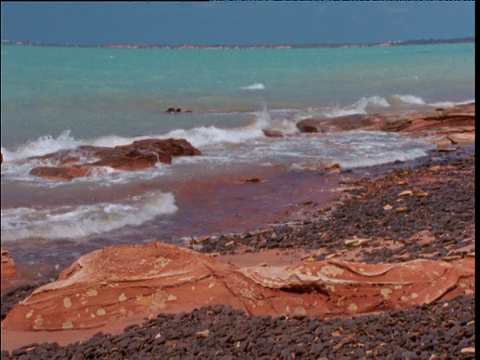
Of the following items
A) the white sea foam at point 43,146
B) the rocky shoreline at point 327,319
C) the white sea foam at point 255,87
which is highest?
the white sea foam at point 255,87

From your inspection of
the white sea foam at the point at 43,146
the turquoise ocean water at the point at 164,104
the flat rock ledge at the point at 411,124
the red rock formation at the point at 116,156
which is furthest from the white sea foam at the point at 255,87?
the white sea foam at the point at 43,146

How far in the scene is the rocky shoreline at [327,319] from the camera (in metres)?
2.80

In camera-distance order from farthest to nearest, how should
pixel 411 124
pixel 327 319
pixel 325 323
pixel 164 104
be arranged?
pixel 411 124 < pixel 164 104 < pixel 327 319 < pixel 325 323

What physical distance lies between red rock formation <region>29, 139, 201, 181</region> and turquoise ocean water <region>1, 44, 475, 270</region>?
0.16 feet

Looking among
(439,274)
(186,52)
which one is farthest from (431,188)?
(186,52)

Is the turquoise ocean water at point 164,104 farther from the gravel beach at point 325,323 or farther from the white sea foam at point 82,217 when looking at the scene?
the gravel beach at point 325,323

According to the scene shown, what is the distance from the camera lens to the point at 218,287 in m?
3.40

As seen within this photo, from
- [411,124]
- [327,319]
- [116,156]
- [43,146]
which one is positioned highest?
[43,146]

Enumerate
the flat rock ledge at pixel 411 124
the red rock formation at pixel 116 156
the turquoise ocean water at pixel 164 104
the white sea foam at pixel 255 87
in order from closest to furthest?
the turquoise ocean water at pixel 164 104
the red rock formation at pixel 116 156
the white sea foam at pixel 255 87
the flat rock ledge at pixel 411 124

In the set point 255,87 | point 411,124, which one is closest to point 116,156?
point 255,87

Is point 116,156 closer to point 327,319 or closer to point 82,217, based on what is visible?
point 82,217

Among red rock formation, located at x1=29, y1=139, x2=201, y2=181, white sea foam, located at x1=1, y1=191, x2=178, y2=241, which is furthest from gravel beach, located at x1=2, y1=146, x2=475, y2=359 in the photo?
red rock formation, located at x1=29, y1=139, x2=201, y2=181

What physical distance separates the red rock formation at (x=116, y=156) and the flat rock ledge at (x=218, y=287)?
0.44 meters

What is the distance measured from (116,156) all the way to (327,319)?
1.41 metres
